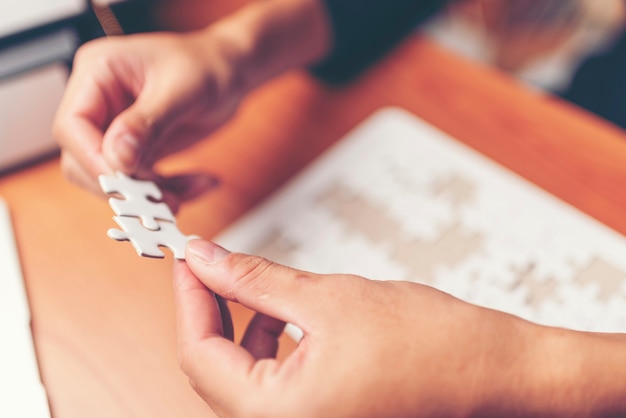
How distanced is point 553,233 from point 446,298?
0.70 ft

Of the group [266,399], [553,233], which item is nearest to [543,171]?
[553,233]

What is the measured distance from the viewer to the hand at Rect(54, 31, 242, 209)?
556mm

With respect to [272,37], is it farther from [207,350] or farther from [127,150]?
[207,350]

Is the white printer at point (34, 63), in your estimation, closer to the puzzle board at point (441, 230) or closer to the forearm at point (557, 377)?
the puzzle board at point (441, 230)

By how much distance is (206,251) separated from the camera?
45 centimetres

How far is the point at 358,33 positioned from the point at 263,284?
468 millimetres

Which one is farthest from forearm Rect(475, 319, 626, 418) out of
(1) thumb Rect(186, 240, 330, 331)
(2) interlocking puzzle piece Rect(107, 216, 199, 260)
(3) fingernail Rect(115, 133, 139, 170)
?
(3) fingernail Rect(115, 133, 139, 170)

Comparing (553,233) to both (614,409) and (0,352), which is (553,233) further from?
(0,352)

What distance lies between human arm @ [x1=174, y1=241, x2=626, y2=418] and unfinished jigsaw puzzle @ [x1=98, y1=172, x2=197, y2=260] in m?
0.03

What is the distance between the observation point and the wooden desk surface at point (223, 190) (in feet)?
1.77

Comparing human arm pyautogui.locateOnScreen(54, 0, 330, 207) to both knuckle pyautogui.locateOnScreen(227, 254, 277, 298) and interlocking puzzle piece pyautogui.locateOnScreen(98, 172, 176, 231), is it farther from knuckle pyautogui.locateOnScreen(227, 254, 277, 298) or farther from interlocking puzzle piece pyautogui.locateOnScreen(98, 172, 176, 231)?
knuckle pyautogui.locateOnScreen(227, 254, 277, 298)

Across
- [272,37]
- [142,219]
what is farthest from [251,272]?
A: [272,37]

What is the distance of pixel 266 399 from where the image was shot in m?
0.37

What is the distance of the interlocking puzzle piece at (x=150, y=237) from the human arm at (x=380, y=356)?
0.03m
